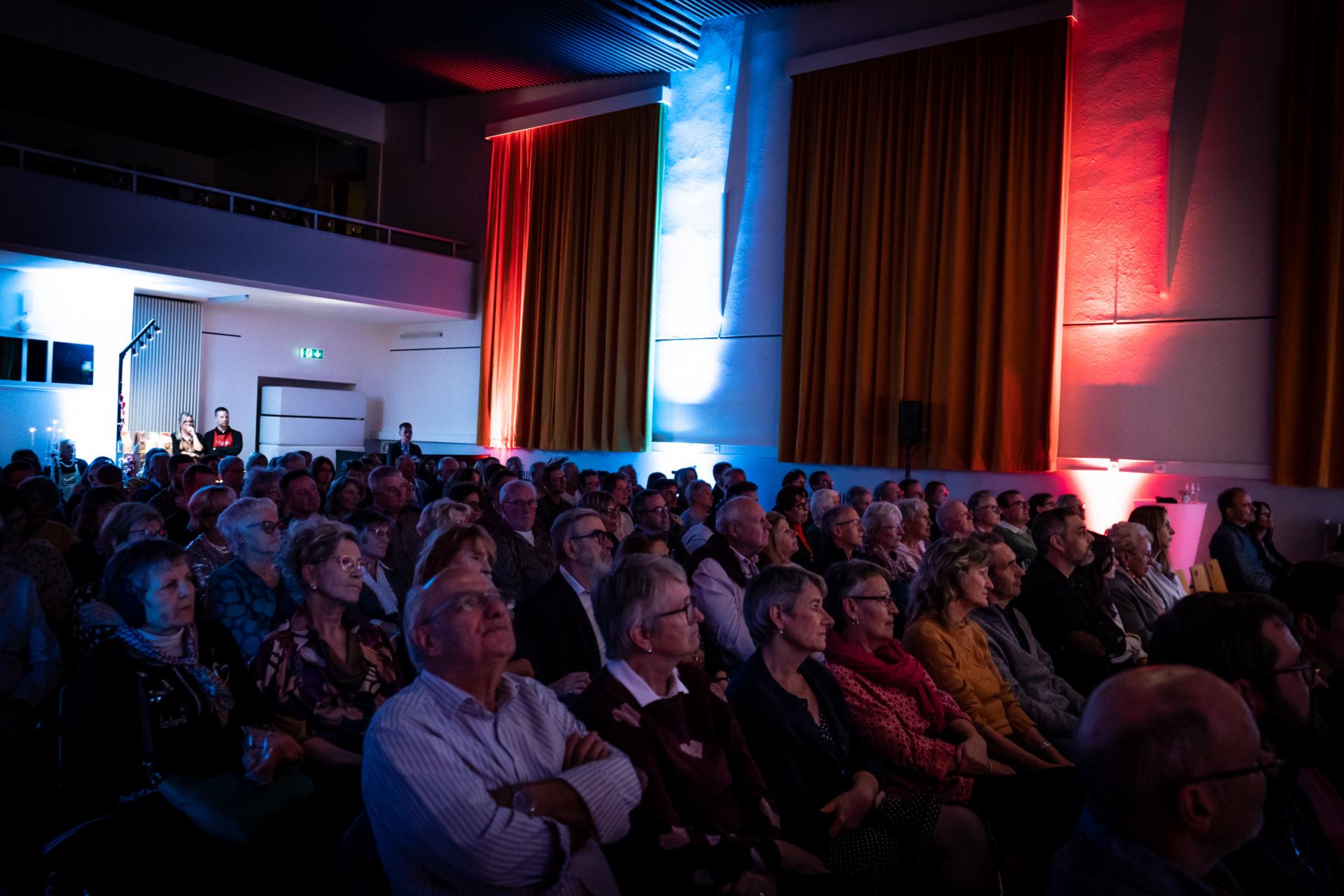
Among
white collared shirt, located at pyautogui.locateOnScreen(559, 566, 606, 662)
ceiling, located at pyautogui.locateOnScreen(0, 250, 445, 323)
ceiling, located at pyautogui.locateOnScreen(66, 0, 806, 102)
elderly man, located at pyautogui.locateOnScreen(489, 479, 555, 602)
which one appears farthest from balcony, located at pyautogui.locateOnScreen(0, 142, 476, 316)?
white collared shirt, located at pyautogui.locateOnScreen(559, 566, 606, 662)

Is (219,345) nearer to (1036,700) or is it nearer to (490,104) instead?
(490,104)

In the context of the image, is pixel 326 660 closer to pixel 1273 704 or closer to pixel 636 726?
pixel 636 726

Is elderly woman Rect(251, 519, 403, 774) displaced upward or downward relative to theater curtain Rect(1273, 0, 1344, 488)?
downward

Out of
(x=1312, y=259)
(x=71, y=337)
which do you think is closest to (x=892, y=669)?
(x=1312, y=259)

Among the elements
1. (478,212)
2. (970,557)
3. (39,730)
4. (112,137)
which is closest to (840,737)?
(970,557)

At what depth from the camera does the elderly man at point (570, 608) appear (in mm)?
3266

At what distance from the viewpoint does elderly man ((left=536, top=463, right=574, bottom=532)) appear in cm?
630

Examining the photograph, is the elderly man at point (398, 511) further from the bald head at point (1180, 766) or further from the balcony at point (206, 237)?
the balcony at point (206, 237)

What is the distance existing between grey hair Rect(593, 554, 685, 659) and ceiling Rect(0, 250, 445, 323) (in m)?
9.45

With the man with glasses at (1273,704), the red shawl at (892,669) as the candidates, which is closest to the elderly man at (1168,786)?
the man with glasses at (1273,704)

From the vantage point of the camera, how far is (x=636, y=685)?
7.43 feet

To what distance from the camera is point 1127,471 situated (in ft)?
28.9

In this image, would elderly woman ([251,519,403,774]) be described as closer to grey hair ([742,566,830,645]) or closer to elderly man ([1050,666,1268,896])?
grey hair ([742,566,830,645])

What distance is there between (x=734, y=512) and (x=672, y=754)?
2136 mm
